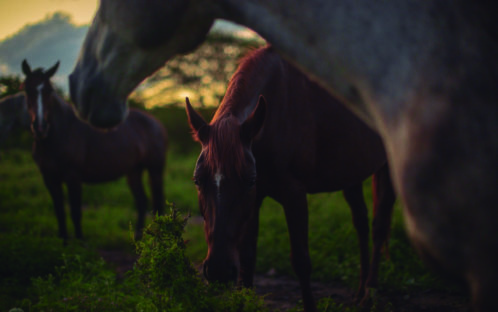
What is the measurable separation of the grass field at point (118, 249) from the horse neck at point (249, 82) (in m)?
0.67

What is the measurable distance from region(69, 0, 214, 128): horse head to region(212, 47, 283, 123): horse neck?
1175 mm

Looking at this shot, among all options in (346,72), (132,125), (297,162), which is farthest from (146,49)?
(132,125)

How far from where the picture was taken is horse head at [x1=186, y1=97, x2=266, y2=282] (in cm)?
201

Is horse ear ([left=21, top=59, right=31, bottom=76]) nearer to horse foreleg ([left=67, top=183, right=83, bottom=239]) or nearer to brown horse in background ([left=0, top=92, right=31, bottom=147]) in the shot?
brown horse in background ([left=0, top=92, right=31, bottom=147])

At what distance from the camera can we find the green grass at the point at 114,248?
3.07m

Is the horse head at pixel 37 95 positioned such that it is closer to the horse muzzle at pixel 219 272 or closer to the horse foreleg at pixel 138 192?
the horse foreleg at pixel 138 192

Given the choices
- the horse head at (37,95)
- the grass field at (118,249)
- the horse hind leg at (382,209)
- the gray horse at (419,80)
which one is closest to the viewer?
the gray horse at (419,80)

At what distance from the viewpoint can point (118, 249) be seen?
5.76 m

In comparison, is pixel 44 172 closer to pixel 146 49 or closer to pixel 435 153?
pixel 146 49

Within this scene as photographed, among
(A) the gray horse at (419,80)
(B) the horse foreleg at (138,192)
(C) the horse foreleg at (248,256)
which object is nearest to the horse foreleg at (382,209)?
(C) the horse foreleg at (248,256)

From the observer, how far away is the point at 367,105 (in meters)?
0.97

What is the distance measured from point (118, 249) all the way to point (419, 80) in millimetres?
5551

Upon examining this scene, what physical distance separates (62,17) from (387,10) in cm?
157

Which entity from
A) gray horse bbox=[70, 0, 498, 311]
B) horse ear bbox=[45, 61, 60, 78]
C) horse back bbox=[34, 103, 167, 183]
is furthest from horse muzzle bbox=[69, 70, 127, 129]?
horse ear bbox=[45, 61, 60, 78]
